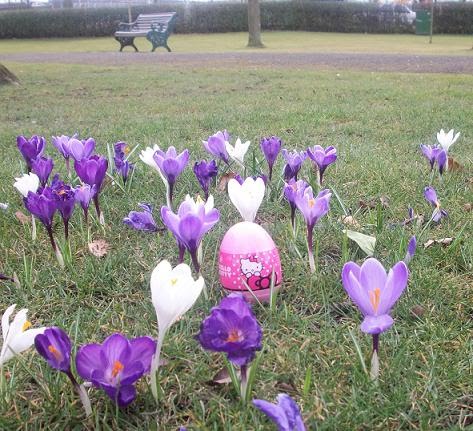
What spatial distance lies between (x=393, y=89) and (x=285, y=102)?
6.16ft

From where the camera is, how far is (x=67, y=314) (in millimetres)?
1984

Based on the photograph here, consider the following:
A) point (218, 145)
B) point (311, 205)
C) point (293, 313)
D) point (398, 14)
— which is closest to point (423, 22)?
point (398, 14)

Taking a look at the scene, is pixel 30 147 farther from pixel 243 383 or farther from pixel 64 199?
pixel 243 383

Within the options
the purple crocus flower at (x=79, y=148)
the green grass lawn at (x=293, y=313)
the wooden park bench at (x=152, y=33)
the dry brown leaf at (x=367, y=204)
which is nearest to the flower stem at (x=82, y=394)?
the green grass lawn at (x=293, y=313)

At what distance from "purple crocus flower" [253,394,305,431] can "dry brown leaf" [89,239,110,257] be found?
4.56ft

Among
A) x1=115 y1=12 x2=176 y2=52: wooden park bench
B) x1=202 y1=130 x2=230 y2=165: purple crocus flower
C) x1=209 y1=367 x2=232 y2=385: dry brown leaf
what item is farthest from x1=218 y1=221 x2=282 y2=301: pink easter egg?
x1=115 y1=12 x2=176 y2=52: wooden park bench

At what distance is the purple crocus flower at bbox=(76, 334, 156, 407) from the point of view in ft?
4.30

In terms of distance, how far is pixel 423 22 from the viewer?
111 feet

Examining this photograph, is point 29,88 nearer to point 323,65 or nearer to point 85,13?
point 323,65

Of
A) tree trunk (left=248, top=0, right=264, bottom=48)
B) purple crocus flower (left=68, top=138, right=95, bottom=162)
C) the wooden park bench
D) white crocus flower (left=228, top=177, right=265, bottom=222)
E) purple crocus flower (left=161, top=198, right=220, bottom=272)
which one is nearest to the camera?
purple crocus flower (left=161, top=198, right=220, bottom=272)

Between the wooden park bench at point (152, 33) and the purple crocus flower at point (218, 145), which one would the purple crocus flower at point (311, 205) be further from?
the wooden park bench at point (152, 33)

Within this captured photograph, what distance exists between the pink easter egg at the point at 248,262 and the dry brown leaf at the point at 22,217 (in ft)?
4.04

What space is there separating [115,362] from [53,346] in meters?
0.14

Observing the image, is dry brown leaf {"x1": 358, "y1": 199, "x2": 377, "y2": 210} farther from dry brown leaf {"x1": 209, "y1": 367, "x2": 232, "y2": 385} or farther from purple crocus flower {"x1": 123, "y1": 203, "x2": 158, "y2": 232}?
dry brown leaf {"x1": 209, "y1": 367, "x2": 232, "y2": 385}
